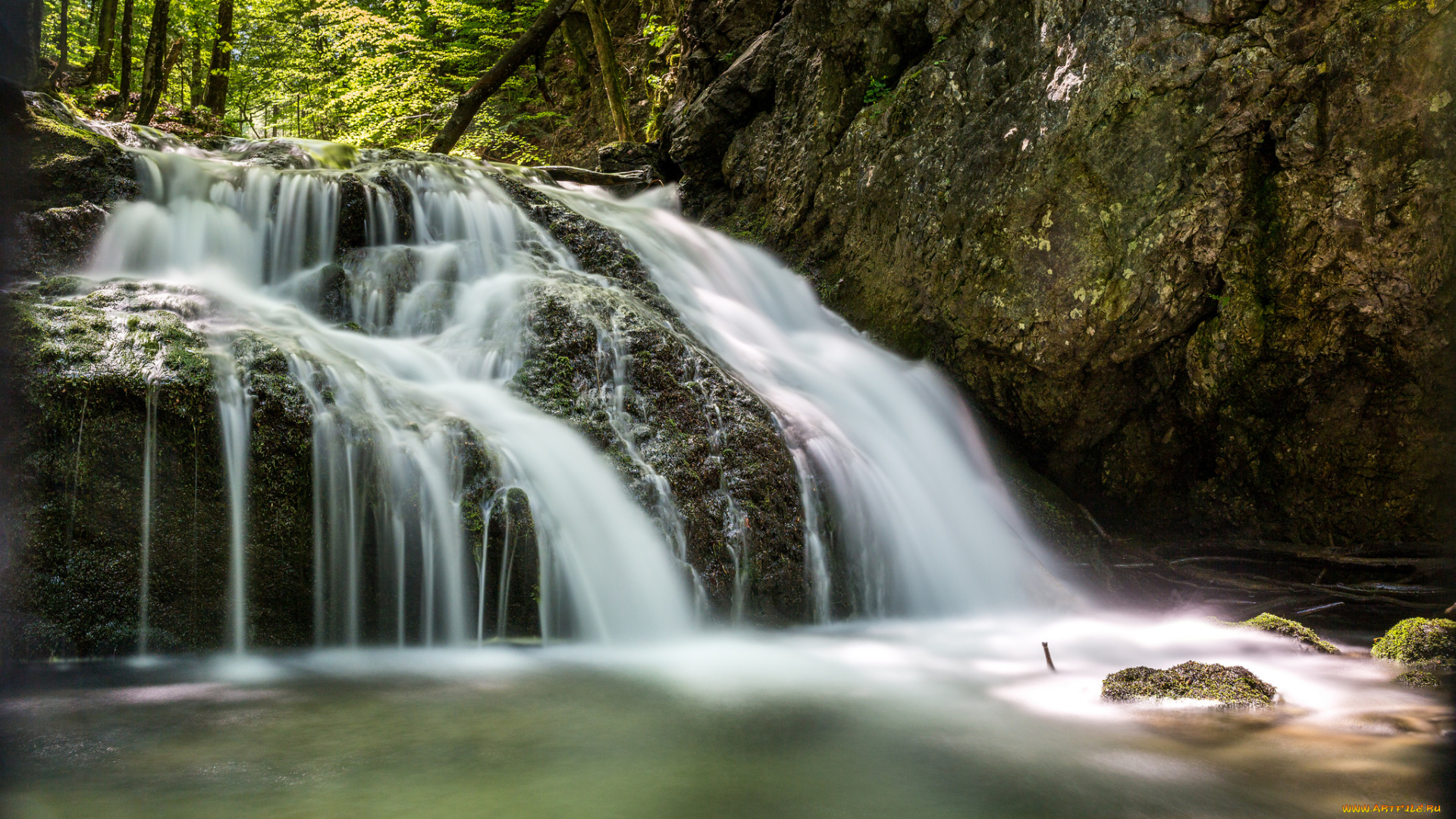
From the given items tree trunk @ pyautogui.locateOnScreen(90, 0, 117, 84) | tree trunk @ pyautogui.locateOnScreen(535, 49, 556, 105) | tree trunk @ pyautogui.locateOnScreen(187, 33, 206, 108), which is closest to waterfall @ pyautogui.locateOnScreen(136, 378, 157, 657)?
tree trunk @ pyautogui.locateOnScreen(90, 0, 117, 84)

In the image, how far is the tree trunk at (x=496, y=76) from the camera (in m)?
11.6

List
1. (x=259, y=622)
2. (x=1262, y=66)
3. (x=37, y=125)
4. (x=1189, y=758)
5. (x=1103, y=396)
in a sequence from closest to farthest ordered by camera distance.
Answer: (x=1189, y=758) → (x=259, y=622) → (x=1262, y=66) → (x=37, y=125) → (x=1103, y=396)

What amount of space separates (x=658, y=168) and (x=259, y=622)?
317 inches

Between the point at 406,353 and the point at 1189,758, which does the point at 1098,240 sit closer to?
the point at 1189,758

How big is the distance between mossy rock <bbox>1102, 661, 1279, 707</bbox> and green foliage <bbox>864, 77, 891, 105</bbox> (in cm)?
595

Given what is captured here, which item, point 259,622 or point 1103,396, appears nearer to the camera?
Result: point 259,622

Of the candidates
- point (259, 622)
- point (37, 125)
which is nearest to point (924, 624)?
point (259, 622)

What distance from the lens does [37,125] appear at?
6.25 meters

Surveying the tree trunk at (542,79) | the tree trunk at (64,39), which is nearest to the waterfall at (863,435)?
the tree trunk at (64,39)

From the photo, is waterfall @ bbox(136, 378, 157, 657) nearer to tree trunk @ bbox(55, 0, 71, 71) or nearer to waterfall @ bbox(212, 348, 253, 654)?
waterfall @ bbox(212, 348, 253, 654)

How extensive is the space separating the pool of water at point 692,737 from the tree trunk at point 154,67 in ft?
29.9

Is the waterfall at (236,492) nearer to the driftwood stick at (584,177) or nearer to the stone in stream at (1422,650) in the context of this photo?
the stone in stream at (1422,650)

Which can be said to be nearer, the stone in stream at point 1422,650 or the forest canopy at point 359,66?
the stone in stream at point 1422,650

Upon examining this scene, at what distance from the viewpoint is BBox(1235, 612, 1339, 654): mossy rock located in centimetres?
448
